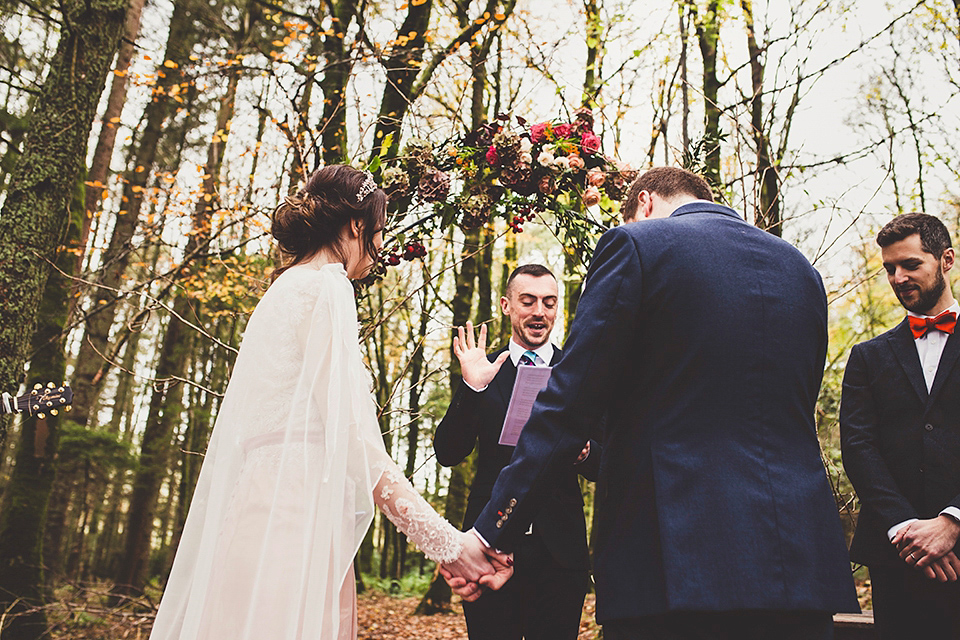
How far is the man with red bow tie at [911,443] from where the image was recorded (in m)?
2.66

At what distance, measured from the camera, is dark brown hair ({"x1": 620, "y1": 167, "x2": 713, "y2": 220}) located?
7.41ft

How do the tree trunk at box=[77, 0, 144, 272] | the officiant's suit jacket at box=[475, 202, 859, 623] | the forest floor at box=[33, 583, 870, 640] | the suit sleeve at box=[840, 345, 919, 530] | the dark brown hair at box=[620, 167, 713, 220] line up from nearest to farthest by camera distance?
the officiant's suit jacket at box=[475, 202, 859, 623] < the dark brown hair at box=[620, 167, 713, 220] < the suit sleeve at box=[840, 345, 919, 530] < the forest floor at box=[33, 583, 870, 640] < the tree trunk at box=[77, 0, 144, 272]

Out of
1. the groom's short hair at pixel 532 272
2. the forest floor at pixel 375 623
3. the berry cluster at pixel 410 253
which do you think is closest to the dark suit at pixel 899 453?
the groom's short hair at pixel 532 272

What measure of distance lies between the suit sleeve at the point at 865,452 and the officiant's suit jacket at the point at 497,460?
1.12 meters

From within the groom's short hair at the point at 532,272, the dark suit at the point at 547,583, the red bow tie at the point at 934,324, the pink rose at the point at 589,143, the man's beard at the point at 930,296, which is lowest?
the dark suit at the point at 547,583

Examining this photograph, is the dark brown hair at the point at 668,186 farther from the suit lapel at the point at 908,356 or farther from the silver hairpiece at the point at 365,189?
the suit lapel at the point at 908,356

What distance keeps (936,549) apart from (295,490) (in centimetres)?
238

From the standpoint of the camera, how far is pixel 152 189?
9.51m

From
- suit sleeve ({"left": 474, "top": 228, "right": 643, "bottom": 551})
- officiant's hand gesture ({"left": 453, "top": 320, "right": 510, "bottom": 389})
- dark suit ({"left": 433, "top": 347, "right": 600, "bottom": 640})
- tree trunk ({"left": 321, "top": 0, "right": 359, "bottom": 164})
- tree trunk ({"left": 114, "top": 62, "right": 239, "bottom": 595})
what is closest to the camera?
suit sleeve ({"left": 474, "top": 228, "right": 643, "bottom": 551})

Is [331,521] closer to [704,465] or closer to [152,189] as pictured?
[704,465]

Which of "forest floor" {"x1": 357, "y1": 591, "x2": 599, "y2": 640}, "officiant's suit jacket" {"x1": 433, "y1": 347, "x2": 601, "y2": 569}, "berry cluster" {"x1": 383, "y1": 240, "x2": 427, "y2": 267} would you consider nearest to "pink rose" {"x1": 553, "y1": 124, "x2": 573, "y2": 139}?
"berry cluster" {"x1": 383, "y1": 240, "x2": 427, "y2": 267}

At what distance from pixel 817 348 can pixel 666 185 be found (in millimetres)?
724

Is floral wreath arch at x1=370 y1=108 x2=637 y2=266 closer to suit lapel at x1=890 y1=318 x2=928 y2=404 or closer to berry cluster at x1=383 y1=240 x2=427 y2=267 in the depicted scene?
berry cluster at x1=383 y1=240 x2=427 y2=267

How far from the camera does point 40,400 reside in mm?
4207
